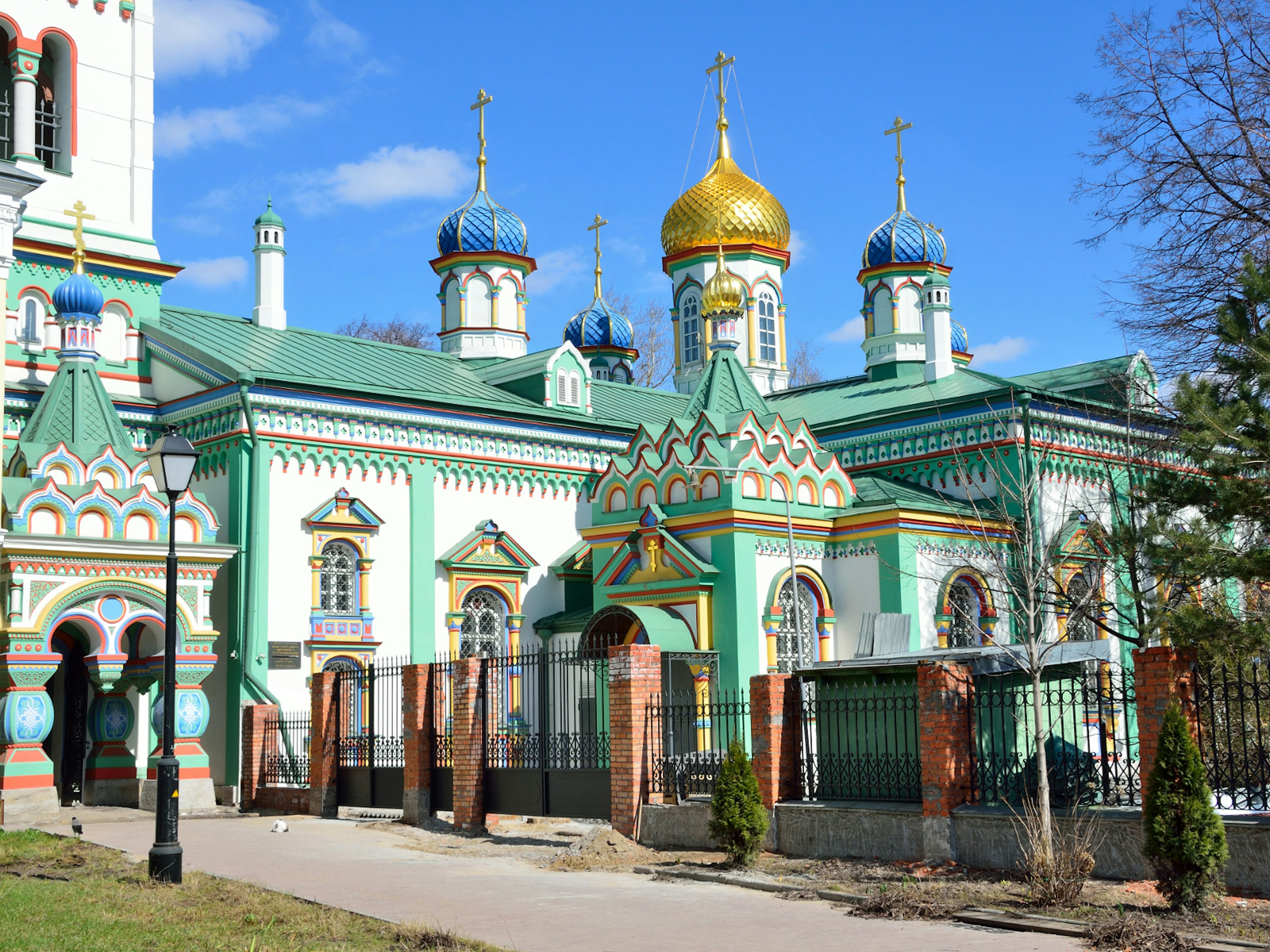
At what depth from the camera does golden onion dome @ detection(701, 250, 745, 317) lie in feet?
A: 84.2

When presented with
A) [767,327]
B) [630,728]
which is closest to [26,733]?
[630,728]

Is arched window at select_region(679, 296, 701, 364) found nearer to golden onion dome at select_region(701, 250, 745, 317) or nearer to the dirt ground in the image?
golden onion dome at select_region(701, 250, 745, 317)

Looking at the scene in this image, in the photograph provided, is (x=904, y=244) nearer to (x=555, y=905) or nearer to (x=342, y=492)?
(x=342, y=492)

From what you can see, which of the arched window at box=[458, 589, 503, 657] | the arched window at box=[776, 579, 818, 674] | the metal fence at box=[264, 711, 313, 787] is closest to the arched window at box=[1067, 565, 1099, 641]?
the arched window at box=[776, 579, 818, 674]

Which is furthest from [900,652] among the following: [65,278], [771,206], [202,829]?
[771,206]

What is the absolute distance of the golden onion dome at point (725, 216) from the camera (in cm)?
3300

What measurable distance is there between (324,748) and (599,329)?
20.7 m

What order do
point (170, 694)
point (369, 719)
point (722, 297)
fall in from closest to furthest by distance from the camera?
1. point (170, 694)
2. point (369, 719)
3. point (722, 297)

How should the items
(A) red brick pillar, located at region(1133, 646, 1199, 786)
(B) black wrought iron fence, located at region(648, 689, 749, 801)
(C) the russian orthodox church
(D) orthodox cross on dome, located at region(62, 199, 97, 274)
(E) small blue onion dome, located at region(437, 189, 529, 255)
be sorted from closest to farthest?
(A) red brick pillar, located at region(1133, 646, 1199, 786) → (B) black wrought iron fence, located at region(648, 689, 749, 801) → (C) the russian orthodox church → (D) orthodox cross on dome, located at region(62, 199, 97, 274) → (E) small blue onion dome, located at region(437, 189, 529, 255)

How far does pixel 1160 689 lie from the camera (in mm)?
10352

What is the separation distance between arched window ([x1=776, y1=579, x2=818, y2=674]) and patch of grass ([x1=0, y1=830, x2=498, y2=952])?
1107cm

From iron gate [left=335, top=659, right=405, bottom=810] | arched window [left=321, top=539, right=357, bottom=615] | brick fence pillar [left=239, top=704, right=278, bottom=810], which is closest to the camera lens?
iron gate [left=335, top=659, right=405, bottom=810]

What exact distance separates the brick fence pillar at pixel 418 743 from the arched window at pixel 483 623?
667 cm

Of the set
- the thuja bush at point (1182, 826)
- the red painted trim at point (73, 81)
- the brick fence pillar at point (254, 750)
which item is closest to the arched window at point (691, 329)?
the red painted trim at point (73, 81)
